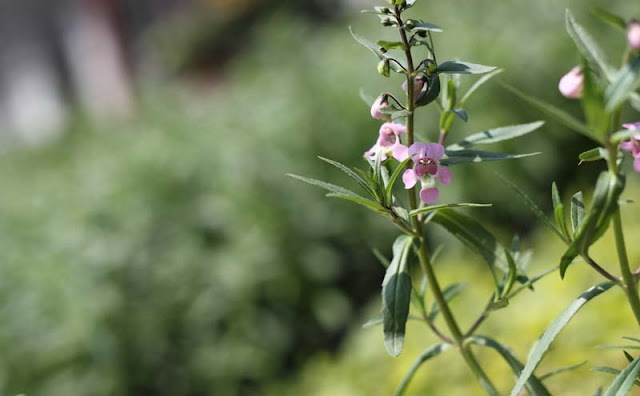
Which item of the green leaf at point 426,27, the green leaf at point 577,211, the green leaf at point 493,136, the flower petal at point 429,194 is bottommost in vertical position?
the green leaf at point 577,211

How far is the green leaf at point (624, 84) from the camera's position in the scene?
0.63 meters

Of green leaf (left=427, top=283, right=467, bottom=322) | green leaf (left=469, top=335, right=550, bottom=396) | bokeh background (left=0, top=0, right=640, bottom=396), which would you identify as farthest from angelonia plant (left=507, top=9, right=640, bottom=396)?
bokeh background (left=0, top=0, right=640, bottom=396)

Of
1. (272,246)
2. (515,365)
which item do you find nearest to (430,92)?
(515,365)

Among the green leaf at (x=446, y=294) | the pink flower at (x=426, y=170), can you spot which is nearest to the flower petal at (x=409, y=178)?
the pink flower at (x=426, y=170)

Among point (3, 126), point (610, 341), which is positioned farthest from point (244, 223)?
point (3, 126)

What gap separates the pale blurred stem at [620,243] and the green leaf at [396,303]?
9.0 inches

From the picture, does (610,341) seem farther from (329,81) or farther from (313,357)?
(329,81)

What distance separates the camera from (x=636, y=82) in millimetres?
630

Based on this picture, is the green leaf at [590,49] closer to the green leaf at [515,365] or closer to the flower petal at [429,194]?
the flower petal at [429,194]

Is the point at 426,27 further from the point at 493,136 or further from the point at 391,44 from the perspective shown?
the point at 493,136

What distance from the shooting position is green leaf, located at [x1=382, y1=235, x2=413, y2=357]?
2.71ft

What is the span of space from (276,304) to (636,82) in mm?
2220

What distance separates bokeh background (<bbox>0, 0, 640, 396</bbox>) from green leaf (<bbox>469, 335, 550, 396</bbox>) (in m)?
0.54

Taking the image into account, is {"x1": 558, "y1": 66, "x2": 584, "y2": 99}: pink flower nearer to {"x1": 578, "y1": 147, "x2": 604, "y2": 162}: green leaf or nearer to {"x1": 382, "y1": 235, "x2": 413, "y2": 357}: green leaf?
{"x1": 578, "y1": 147, "x2": 604, "y2": 162}: green leaf
